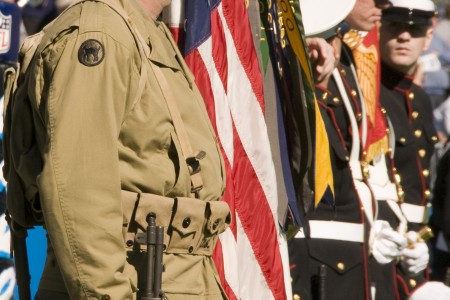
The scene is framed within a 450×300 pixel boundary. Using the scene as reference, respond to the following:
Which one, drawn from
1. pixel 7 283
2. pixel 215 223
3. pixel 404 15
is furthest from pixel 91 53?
pixel 404 15

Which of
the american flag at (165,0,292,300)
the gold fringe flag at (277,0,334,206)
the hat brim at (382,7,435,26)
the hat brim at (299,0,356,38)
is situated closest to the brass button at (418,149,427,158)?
the hat brim at (382,7,435,26)

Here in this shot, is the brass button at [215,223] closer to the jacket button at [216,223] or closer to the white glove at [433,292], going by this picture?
the jacket button at [216,223]

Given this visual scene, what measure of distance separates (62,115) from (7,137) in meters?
0.49

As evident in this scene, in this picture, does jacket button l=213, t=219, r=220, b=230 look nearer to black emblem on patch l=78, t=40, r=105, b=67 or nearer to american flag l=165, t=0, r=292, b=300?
black emblem on patch l=78, t=40, r=105, b=67

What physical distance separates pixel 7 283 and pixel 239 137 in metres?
1.20

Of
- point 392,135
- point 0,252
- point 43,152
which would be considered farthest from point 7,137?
point 392,135

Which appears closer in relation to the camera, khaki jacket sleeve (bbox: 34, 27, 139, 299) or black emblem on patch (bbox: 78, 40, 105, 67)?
khaki jacket sleeve (bbox: 34, 27, 139, 299)

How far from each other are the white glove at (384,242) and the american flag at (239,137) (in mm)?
1544

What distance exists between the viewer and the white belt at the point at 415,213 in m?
7.54

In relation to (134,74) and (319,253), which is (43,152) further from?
(319,253)

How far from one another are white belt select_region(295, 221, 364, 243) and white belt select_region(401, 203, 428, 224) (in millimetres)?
847

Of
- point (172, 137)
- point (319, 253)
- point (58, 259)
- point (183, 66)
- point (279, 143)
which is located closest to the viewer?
point (58, 259)

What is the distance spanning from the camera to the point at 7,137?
4.15m

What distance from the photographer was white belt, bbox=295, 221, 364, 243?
6.51 metres
